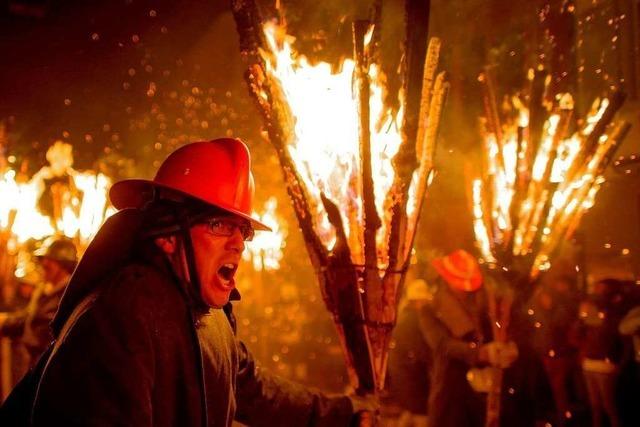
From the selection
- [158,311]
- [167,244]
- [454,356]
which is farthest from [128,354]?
[454,356]

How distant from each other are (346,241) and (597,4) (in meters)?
7.51

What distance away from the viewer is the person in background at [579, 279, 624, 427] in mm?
6809

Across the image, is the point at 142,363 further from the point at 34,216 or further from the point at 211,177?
the point at 34,216

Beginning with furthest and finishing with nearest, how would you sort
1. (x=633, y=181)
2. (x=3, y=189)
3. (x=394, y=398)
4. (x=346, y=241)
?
(x=3, y=189) → (x=633, y=181) → (x=394, y=398) → (x=346, y=241)

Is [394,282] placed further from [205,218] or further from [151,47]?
[151,47]

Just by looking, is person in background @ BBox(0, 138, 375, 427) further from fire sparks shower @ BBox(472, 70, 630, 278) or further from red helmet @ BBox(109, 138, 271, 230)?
fire sparks shower @ BBox(472, 70, 630, 278)

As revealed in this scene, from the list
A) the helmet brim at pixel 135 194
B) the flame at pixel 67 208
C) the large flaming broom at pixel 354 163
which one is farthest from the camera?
the flame at pixel 67 208

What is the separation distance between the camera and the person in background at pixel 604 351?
6.81 meters

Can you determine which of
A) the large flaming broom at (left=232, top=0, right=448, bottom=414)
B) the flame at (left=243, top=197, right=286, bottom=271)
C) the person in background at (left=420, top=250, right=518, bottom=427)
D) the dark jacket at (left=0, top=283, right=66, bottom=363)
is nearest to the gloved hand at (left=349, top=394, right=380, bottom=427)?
the large flaming broom at (left=232, top=0, right=448, bottom=414)

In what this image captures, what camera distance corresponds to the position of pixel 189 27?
1346cm

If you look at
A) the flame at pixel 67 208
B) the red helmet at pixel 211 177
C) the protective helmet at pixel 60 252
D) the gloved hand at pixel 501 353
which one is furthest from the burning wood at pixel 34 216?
the red helmet at pixel 211 177

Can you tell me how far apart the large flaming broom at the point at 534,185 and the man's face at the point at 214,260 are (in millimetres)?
2742

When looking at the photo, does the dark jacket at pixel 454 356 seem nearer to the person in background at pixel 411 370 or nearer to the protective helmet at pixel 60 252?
the person in background at pixel 411 370

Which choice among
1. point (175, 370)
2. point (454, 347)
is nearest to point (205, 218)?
point (175, 370)
